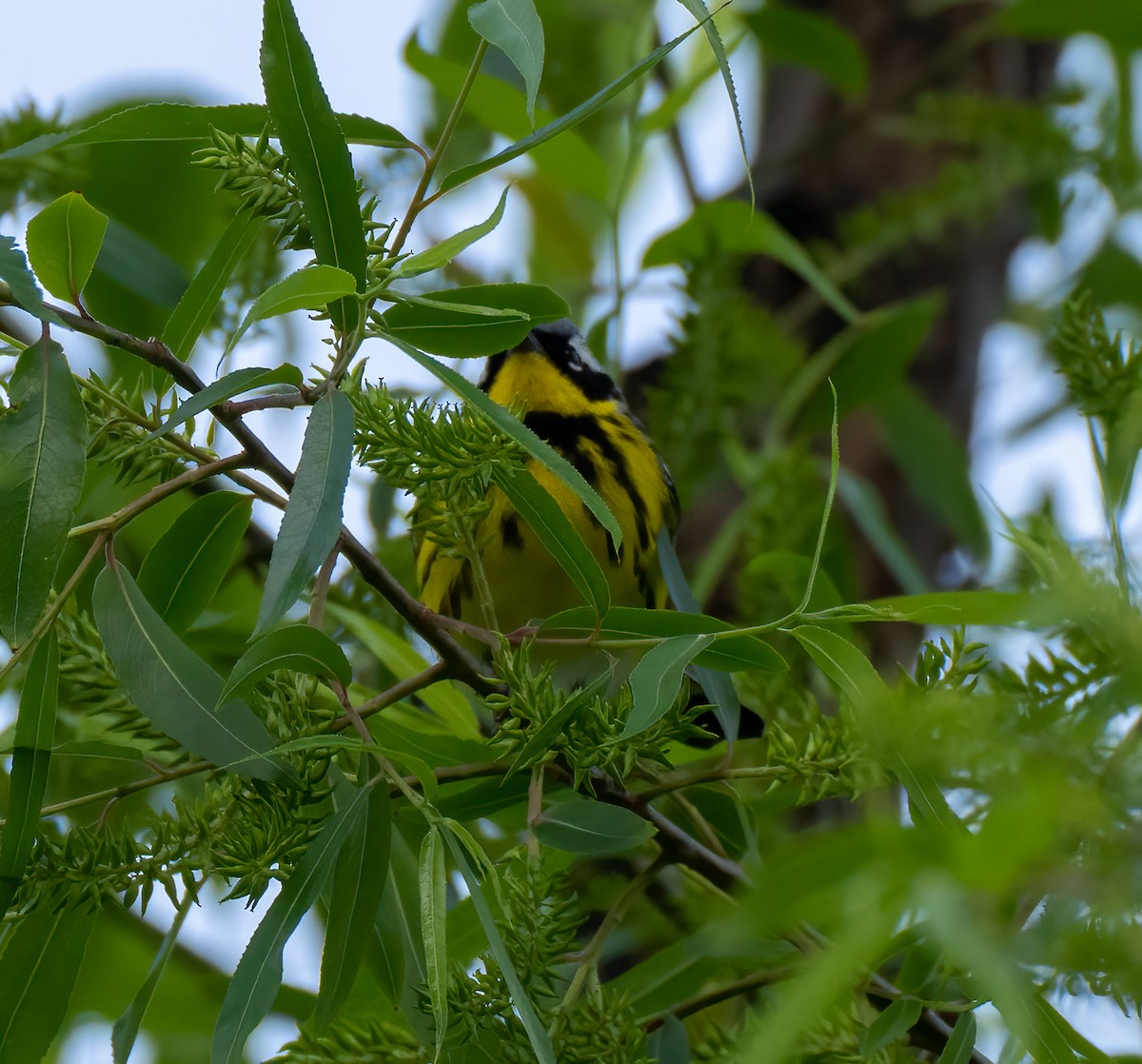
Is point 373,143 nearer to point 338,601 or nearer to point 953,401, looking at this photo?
point 338,601

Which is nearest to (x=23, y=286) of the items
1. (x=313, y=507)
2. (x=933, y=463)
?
(x=313, y=507)

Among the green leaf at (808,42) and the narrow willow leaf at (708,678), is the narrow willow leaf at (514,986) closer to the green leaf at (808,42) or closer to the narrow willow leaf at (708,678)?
the narrow willow leaf at (708,678)

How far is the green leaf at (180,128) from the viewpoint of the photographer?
957 millimetres

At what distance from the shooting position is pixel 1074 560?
2.82ft

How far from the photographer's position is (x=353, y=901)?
0.92m

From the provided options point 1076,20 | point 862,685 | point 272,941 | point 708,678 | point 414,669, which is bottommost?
point 272,941

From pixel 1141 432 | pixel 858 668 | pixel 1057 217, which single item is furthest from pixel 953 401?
pixel 858 668

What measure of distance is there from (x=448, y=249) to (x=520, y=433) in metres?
0.14

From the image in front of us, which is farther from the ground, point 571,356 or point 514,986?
point 571,356

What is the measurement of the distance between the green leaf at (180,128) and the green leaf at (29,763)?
32 centimetres

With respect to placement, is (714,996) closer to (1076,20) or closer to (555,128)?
(555,128)

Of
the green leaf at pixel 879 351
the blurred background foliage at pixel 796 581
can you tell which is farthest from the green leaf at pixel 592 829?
the green leaf at pixel 879 351

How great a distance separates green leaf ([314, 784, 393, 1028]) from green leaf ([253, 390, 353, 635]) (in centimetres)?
20

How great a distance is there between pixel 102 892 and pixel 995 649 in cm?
56
